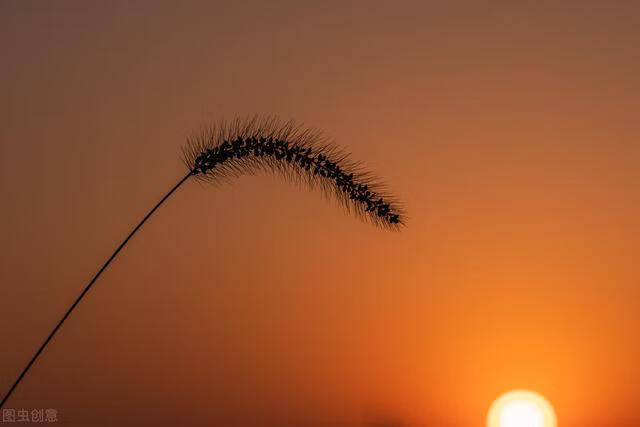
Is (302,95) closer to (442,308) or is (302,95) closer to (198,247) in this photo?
(198,247)

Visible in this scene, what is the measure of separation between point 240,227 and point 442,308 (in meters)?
0.39

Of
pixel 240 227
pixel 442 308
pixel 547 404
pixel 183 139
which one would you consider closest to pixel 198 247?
pixel 240 227

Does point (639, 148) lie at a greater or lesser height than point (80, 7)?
greater

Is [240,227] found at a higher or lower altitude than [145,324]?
higher

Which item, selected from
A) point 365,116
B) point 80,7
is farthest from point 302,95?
point 80,7

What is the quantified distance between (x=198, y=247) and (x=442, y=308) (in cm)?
45

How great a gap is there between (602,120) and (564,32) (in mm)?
174

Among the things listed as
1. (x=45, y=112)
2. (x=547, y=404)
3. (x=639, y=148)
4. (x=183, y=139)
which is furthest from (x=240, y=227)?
(x=639, y=148)

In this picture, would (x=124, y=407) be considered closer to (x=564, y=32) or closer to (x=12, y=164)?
(x=12, y=164)

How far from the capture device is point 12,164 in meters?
1.32

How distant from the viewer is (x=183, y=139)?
4.26ft

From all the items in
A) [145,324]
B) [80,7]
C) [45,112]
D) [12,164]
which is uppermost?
[80,7]

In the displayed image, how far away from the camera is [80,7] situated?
4.35ft

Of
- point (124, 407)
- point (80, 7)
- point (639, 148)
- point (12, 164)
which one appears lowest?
point (124, 407)
